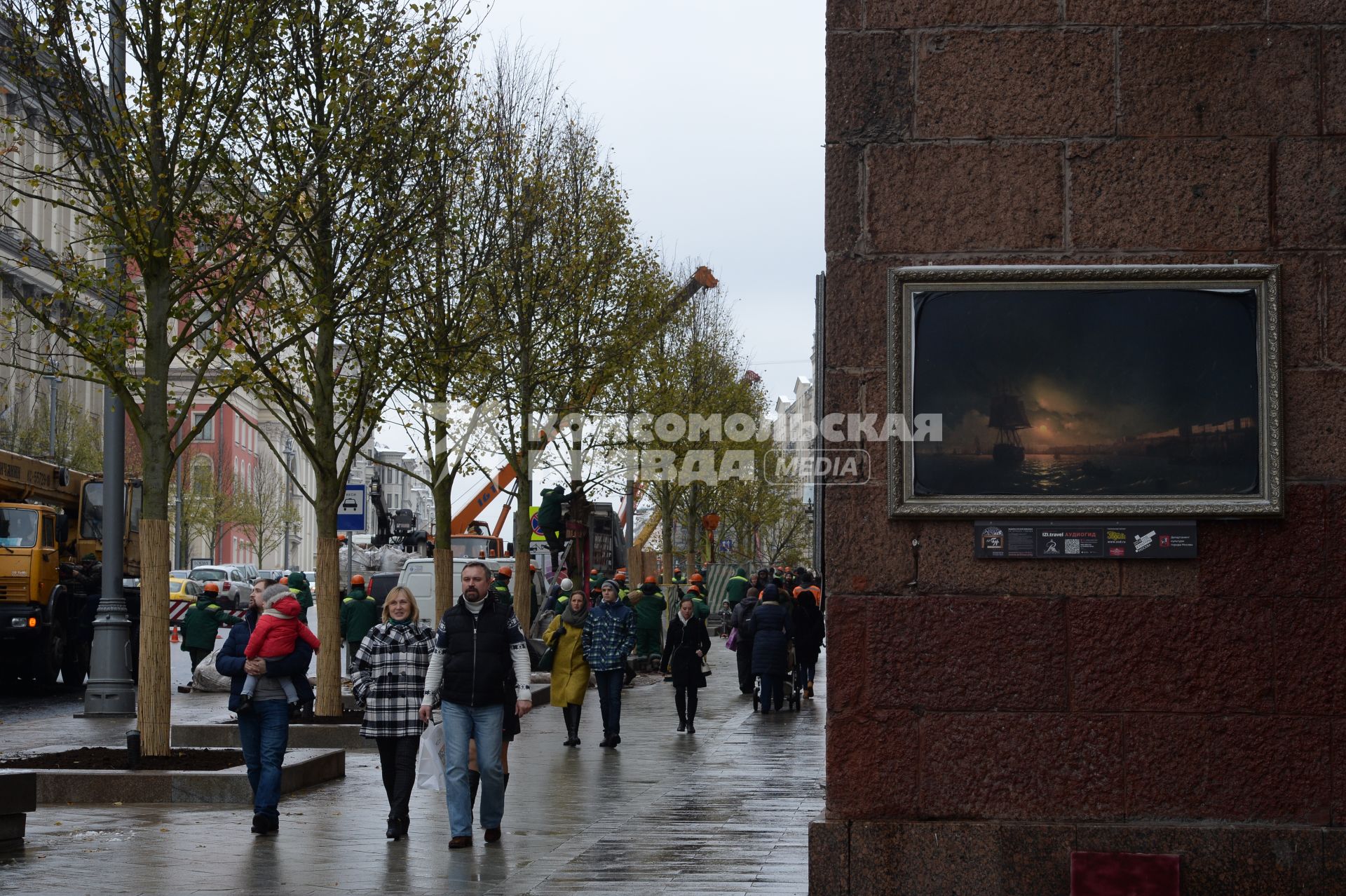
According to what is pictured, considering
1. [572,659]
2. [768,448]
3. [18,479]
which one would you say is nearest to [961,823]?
[572,659]

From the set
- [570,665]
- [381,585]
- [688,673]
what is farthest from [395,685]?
[381,585]

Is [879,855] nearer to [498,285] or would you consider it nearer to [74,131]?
[74,131]

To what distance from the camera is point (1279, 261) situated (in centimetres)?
757

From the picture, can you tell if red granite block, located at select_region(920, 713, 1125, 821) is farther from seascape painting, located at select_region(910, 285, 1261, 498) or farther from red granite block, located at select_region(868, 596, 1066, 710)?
seascape painting, located at select_region(910, 285, 1261, 498)

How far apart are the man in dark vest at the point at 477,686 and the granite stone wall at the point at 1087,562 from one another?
3.93 metres

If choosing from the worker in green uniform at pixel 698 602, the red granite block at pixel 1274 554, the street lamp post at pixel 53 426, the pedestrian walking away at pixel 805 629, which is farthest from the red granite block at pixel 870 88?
the street lamp post at pixel 53 426

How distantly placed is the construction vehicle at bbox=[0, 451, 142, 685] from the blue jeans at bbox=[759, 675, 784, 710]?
8.83 meters

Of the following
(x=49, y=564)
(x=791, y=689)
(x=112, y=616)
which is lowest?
(x=791, y=689)

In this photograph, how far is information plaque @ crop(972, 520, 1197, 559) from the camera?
298 inches

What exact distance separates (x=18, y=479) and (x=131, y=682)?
6166 mm

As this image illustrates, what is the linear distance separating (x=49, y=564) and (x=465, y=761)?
1641 cm

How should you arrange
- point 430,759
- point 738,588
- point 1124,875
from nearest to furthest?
1. point 1124,875
2. point 430,759
3. point 738,588

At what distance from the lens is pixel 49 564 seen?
25.5 meters

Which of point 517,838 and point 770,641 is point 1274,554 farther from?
point 770,641
